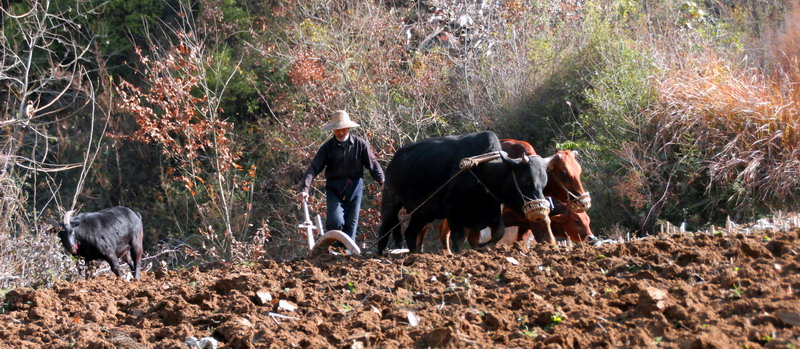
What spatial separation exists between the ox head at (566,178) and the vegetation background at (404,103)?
9.99 feet

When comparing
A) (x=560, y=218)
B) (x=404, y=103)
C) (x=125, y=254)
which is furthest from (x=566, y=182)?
(x=404, y=103)

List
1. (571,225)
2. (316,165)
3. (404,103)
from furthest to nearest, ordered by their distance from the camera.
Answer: (404,103), (571,225), (316,165)

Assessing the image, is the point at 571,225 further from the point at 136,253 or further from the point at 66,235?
the point at 66,235

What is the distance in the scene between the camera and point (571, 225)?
12.4 m

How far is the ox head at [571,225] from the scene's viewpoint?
Result: 12.3 metres

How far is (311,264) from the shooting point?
9.37 metres

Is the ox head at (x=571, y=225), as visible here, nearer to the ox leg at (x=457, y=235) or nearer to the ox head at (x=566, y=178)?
the ox head at (x=566, y=178)

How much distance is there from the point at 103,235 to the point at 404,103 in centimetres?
736

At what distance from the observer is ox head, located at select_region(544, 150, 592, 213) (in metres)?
11.6

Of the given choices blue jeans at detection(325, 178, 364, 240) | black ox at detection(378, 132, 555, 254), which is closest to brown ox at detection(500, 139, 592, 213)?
black ox at detection(378, 132, 555, 254)

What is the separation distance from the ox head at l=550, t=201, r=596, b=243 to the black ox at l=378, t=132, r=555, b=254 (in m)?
1.81

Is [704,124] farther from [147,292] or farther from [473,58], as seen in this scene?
[147,292]

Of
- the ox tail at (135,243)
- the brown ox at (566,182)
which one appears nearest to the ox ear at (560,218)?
the brown ox at (566,182)

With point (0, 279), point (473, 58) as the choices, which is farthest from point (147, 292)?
point (473, 58)
